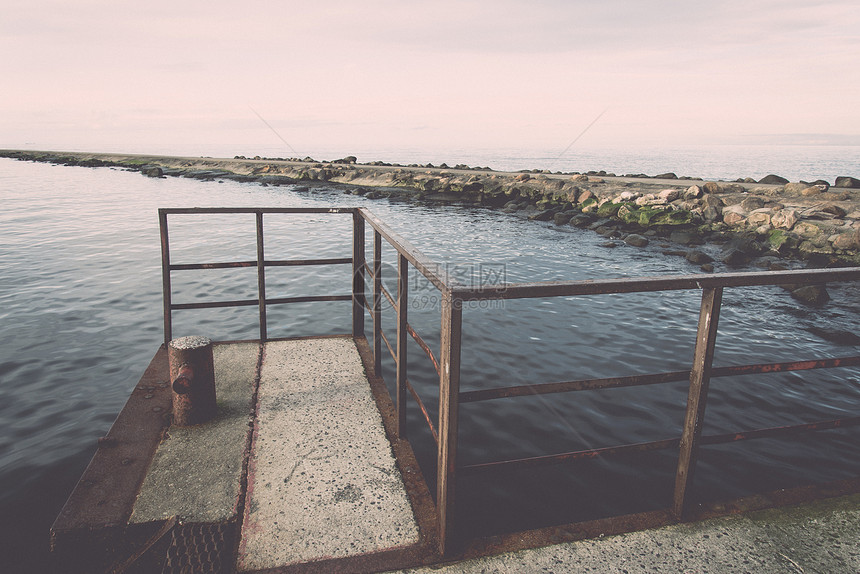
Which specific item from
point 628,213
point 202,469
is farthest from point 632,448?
point 628,213

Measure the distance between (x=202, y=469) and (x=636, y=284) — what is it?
267 centimetres

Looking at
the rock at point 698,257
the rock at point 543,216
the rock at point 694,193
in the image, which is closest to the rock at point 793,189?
the rock at point 694,193

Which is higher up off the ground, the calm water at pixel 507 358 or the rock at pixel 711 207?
the rock at pixel 711 207

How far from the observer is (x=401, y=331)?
3.27 metres

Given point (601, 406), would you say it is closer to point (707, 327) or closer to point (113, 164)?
point (707, 327)

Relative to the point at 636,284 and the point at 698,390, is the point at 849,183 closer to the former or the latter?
the point at 698,390

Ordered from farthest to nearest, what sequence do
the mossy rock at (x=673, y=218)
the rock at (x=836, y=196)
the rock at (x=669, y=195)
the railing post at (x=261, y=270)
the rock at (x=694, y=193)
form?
the rock at (x=669, y=195)
the rock at (x=694, y=193)
the mossy rock at (x=673, y=218)
the rock at (x=836, y=196)
the railing post at (x=261, y=270)

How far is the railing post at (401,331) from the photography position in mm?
3078

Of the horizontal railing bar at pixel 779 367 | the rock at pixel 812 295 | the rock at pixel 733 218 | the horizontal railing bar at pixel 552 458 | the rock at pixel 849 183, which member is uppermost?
the rock at pixel 849 183

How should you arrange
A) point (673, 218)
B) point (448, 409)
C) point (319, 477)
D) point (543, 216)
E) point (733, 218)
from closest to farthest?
point (448, 409) < point (319, 477) < point (733, 218) < point (673, 218) < point (543, 216)

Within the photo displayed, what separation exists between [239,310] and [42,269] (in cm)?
666

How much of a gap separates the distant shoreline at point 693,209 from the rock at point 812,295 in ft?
8.11

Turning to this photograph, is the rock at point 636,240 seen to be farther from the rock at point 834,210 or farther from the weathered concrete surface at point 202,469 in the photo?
the weathered concrete surface at point 202,469

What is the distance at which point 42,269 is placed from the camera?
42.8ft
